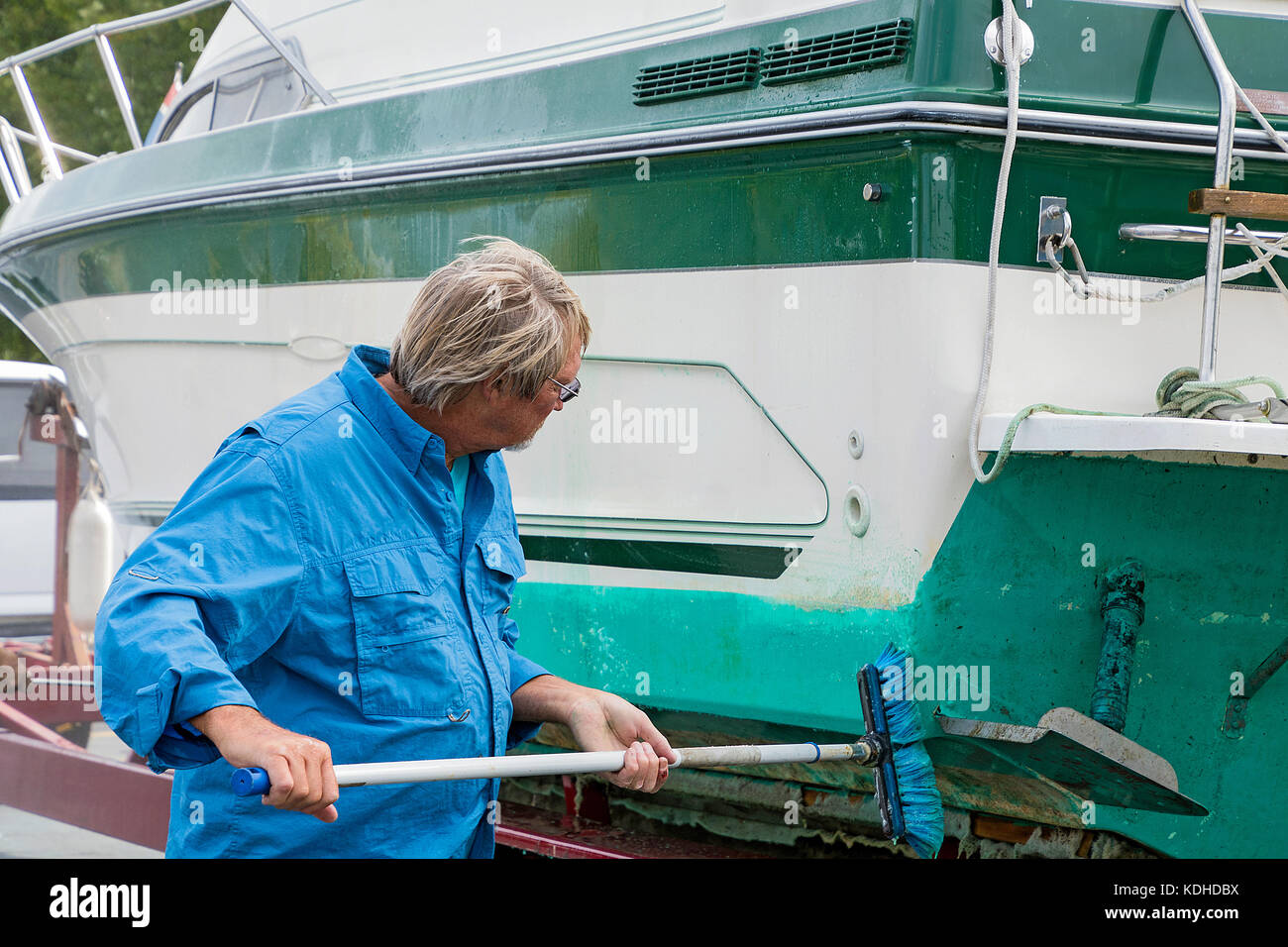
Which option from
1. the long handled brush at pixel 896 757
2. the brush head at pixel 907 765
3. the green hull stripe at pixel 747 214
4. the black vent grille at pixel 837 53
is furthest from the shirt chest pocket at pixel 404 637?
the black vent grille at pixel 837 53

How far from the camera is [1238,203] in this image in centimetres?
250

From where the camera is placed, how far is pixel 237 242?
371 cm

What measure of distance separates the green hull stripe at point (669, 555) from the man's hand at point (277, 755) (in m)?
1.37

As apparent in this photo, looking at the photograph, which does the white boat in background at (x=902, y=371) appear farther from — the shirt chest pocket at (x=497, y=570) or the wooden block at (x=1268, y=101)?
the shirt chest pocket at (x=497, y=570)

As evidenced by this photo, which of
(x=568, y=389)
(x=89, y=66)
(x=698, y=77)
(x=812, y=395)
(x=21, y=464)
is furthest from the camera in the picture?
A: (x=89, y=66)

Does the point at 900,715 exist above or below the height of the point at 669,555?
below

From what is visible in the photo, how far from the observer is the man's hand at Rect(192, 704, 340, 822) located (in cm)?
153

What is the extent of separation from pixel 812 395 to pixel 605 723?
886mm

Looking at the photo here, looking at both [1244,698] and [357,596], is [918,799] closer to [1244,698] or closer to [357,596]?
[1244,698]

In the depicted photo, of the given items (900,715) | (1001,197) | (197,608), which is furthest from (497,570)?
(1001,197)

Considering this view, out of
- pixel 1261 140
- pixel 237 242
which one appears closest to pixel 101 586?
pixel 237 242

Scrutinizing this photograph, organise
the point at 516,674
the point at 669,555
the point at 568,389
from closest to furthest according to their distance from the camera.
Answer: the point at 568,389 → the point at 516,674 → the point at 669,555

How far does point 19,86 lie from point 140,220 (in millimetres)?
937
